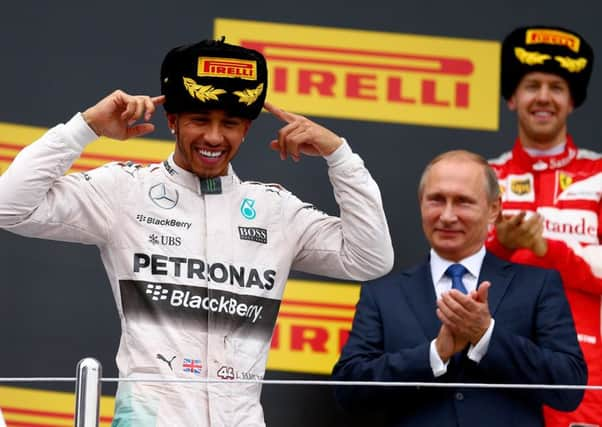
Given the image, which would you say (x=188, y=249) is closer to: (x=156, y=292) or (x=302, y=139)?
(x=156, y=292)

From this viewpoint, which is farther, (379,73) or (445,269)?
(379,73)

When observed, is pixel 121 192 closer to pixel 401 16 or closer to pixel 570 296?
pixel 570 296

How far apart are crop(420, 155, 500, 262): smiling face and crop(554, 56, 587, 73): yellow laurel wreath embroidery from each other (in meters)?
0.54

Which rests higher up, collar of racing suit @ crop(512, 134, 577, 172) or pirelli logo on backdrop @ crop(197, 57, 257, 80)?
pirelli logo on backdrop @ crop(197, 57, 257, 80)

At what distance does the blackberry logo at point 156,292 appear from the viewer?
9.60ft

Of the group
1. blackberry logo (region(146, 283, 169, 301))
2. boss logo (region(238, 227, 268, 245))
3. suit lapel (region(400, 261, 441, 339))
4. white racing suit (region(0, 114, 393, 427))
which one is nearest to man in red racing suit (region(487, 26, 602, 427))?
suit lapel (region(400, 261, 441, 339))

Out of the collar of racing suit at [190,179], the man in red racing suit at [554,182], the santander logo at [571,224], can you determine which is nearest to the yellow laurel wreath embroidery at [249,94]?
the collar of racing suit at [190,179]

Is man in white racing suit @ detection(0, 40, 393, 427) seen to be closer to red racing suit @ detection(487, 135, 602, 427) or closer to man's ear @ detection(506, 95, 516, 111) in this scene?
red racing suit @ detection(487, 135, 602, 427)

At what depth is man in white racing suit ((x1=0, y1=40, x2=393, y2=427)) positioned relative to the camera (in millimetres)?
2875

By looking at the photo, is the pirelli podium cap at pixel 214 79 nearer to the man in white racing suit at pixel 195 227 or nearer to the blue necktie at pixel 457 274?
the man in white racing suit at pixel 195 227

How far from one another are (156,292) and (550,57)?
5.12 feet

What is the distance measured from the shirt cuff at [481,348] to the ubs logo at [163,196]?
80cm

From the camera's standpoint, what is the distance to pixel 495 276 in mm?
3508

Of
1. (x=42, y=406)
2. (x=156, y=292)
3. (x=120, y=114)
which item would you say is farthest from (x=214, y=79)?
(x=42, y=406)
